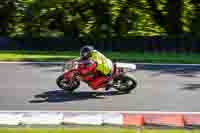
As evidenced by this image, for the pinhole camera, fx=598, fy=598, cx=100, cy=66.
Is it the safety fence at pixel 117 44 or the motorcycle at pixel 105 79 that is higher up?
the motorcycle at pixel 105 79

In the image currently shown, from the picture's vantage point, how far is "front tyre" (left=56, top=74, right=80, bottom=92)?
647 inches

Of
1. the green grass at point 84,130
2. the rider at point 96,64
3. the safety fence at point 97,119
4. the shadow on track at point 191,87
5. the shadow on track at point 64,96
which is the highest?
the rider at point 96,64

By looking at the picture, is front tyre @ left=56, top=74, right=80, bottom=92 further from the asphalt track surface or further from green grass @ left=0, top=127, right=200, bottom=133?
green grass @ left=0, top=127, right=200, bottom=133

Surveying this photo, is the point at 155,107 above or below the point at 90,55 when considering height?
below

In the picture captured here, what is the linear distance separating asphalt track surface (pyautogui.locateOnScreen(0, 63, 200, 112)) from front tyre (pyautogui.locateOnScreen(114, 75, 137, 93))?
0.70ft

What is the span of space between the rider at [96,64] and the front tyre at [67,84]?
19.4 inches

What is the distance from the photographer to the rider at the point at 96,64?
1589 cm

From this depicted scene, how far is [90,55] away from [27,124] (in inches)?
158

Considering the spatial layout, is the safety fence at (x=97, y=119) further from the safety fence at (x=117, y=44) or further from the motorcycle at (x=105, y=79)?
the safety fence at (x=117, y=44)

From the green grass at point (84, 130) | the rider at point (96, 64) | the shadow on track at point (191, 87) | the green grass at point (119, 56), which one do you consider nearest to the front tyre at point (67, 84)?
the rider at point (96, 64)

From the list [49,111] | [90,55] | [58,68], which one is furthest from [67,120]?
[58,68]

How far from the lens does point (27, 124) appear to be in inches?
488

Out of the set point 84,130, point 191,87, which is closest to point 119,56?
point 191,87

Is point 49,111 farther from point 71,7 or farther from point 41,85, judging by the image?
point 71,7
